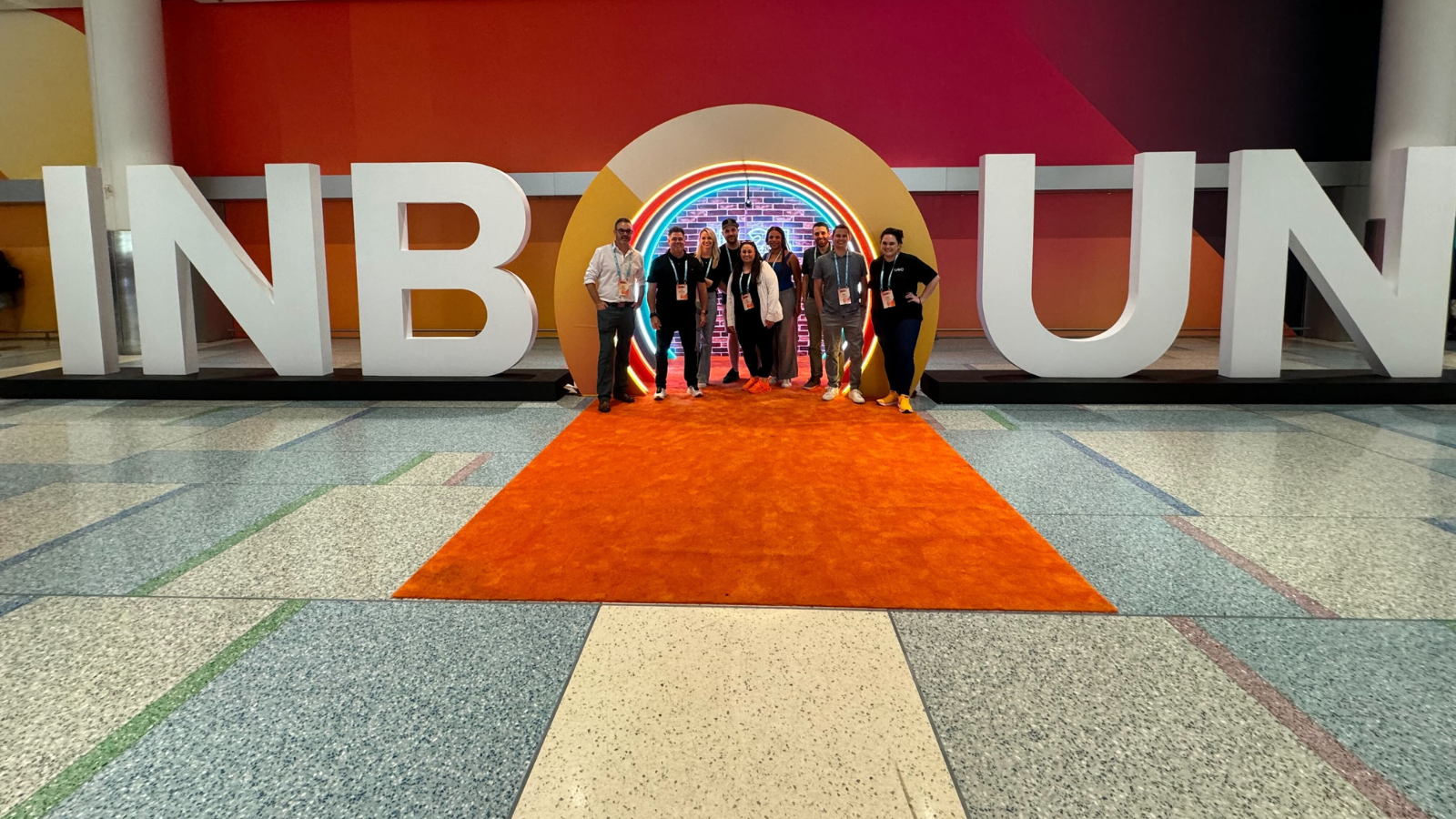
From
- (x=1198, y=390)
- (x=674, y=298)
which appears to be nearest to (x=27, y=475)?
(x=674, y=298)

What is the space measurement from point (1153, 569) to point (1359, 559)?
94 centimetres

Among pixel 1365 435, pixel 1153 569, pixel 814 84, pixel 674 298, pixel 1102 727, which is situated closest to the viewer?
pixel 1102 727

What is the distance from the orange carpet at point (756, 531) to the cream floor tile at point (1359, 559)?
90 centimetres

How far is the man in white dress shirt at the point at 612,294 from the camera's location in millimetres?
7043

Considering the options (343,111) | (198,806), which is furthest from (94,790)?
(343,111)

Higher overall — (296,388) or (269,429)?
(296,388)

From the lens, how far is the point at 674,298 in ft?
24.4

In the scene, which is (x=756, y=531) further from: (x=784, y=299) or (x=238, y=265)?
(x=238, y=265)

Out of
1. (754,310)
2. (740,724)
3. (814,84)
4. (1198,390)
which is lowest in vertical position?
(740,724)

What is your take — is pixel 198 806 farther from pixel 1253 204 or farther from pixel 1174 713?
pixel 1253 204

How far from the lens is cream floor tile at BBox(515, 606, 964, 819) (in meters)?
2.04

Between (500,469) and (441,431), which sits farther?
(441,431)

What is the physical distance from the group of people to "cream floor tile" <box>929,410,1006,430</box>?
0.97 ft

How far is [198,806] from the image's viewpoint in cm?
202
